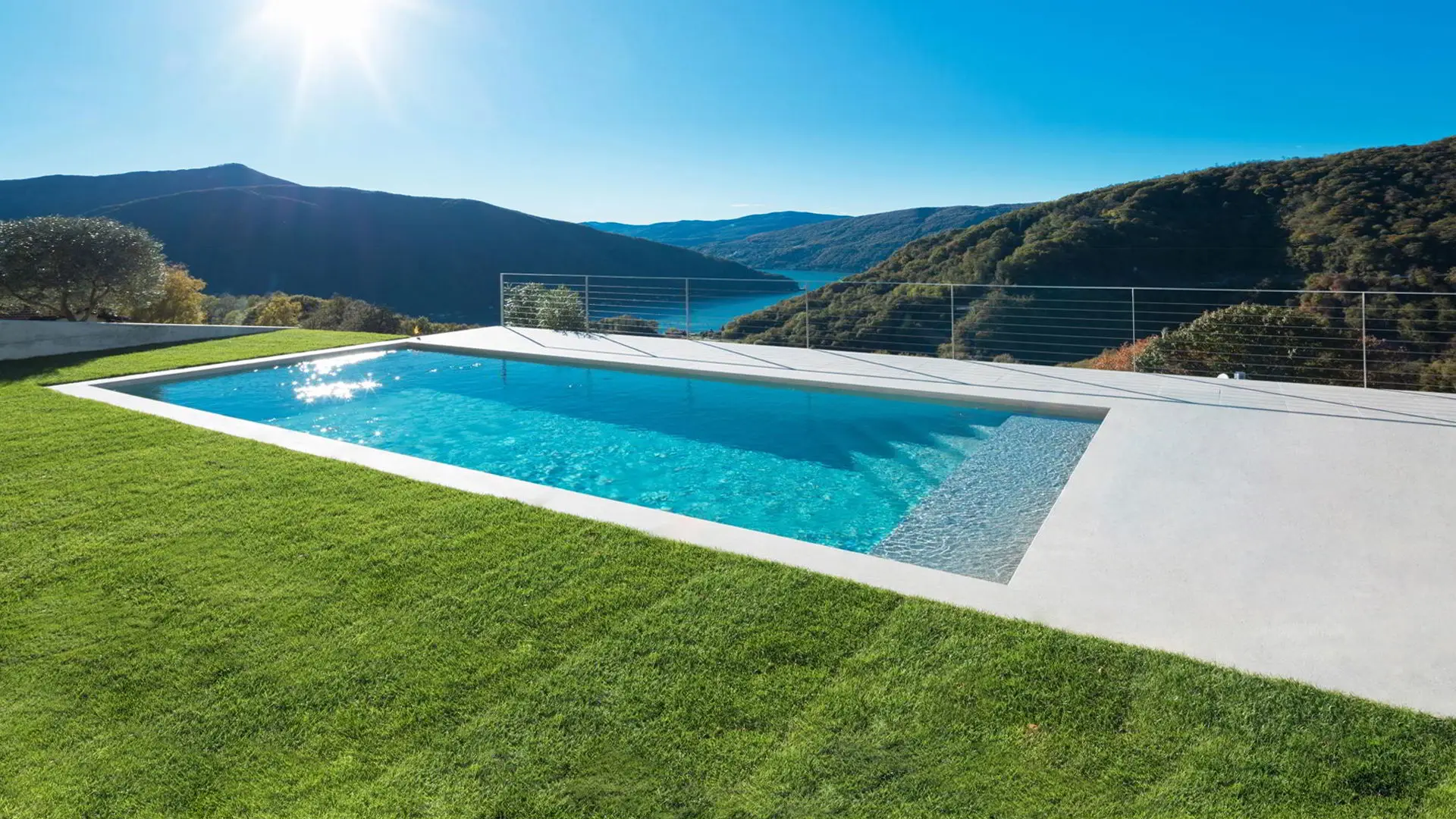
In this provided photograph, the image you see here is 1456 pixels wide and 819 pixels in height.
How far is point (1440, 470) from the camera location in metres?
4.06

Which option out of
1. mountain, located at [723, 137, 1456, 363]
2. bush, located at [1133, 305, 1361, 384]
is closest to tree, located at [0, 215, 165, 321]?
mountain, located at [723, 137, 1456, 363]

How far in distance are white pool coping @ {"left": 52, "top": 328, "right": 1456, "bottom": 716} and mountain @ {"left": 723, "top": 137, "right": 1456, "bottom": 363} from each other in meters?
8.31

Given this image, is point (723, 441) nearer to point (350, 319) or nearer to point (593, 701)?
point (593, 701)

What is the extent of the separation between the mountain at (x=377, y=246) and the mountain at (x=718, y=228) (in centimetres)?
81

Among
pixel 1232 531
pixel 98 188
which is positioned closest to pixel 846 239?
pixel 1232 531

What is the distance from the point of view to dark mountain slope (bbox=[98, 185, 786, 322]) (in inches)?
1200

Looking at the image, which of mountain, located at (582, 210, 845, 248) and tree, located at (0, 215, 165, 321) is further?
mountain, located at (582, 210, 845, 248)

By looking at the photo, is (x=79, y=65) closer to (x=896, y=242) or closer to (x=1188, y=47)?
(x=1188, y=47)

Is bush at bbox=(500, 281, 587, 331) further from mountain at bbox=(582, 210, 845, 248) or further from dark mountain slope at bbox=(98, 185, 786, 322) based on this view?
mountain at bbox=(582, 210, 845, 248)

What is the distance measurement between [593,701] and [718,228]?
1412 inches

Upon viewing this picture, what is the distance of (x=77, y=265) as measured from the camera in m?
9.95

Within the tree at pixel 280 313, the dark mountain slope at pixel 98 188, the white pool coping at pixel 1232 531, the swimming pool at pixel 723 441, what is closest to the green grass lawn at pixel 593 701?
the white pool coping at pixel 1232 531

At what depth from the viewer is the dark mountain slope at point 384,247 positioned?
100 feet

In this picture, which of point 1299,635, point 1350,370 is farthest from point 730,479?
point 1350,370
